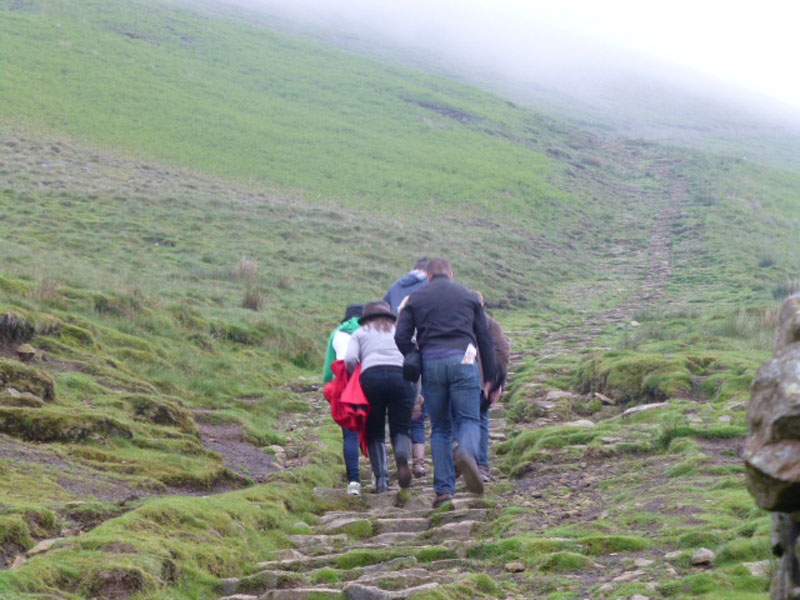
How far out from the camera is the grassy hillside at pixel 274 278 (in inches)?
308

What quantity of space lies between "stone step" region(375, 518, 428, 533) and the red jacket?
1.68 m

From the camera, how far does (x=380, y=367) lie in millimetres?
10383

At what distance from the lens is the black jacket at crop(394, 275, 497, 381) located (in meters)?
9.67

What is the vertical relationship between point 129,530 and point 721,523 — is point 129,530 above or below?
below

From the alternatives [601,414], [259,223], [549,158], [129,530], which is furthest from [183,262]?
[549,158]

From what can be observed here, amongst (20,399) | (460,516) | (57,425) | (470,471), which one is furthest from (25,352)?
(460,516)

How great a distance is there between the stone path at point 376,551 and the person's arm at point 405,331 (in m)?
1.65

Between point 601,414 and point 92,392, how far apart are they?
23.5 ft

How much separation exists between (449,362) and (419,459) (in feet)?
7.92

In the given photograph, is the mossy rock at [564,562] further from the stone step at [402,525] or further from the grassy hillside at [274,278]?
the stone step at [402,525]

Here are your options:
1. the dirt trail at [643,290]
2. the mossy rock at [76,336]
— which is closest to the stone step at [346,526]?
the mossy rock at [76,336]

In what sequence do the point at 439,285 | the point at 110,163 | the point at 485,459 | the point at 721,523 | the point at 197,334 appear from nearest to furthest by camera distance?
the point at 721,523
the point at 439,285
the point at 485,459
the point at 197,334
the point at 110,163

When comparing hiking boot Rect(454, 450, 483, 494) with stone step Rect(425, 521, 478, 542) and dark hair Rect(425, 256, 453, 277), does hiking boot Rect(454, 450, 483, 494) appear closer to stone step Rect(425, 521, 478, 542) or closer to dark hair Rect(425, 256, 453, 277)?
stone step Rect(425, 521, 478, 542)

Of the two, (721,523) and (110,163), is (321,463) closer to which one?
(721,523)
